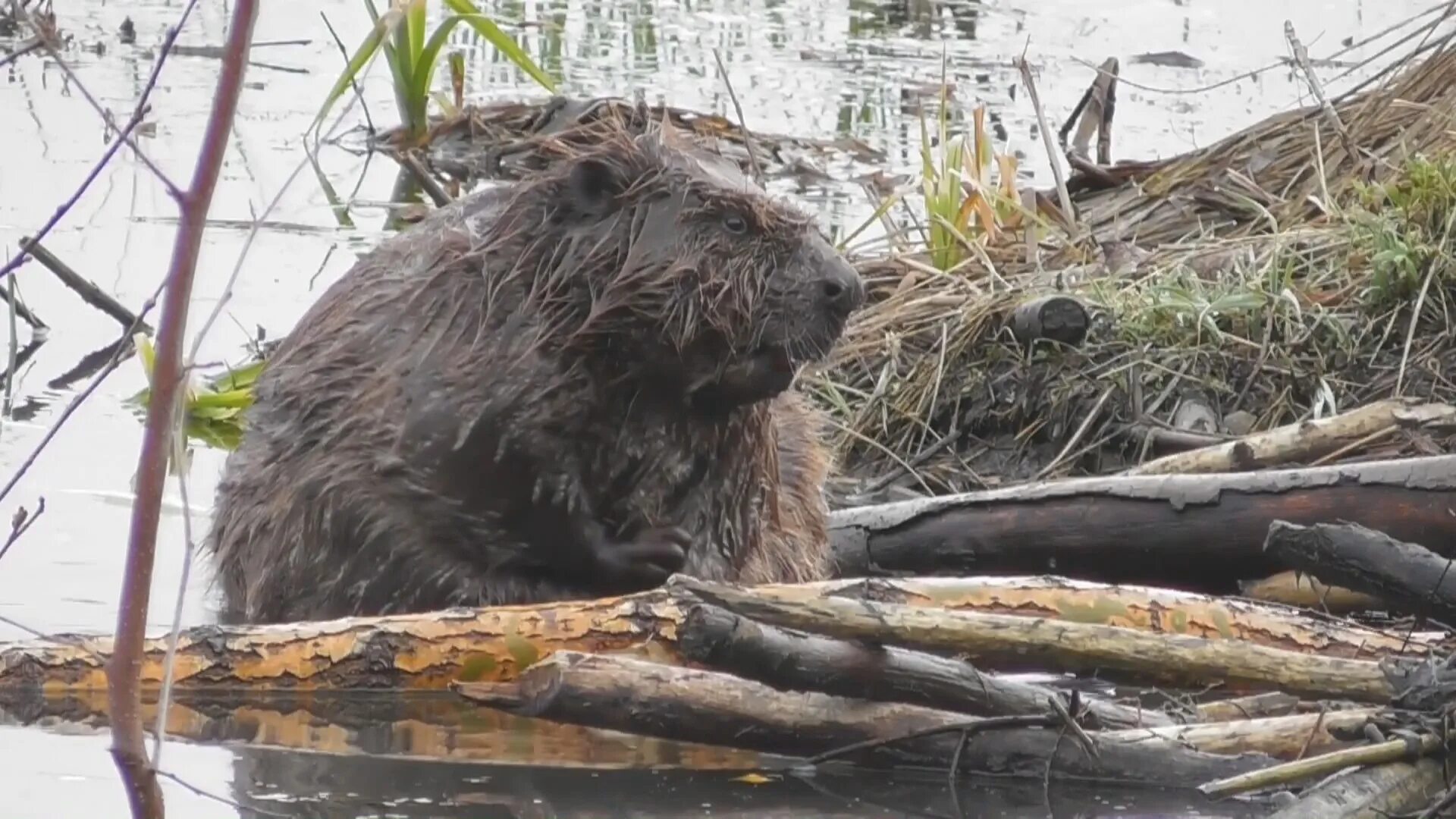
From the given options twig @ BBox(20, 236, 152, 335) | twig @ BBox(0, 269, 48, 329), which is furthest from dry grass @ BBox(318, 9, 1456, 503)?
twig @ BBox(0, 269, 48, 329)

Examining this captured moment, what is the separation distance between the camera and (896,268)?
622cm

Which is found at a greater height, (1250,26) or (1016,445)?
(1250,26)

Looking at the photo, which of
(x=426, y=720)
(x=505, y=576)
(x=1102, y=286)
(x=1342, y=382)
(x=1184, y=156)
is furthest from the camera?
(x=1184, y=156)

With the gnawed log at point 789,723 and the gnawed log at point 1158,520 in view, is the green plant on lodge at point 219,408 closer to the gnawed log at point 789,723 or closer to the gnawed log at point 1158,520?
the gnawed log at point 1158,520

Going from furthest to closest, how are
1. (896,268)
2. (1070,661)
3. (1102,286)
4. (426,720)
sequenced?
(896,268)
(1102,286)
(426,720)
(1070,661)

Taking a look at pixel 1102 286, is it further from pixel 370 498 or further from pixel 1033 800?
pixel 1033 800

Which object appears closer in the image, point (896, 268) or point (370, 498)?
point (370, 498)

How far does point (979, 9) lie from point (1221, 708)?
312 inches

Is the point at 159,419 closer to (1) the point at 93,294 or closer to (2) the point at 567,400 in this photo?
(2) the point at 567,400

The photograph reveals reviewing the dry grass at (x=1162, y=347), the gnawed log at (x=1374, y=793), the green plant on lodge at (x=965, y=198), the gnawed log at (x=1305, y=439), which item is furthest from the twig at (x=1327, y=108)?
the gnawed log at (x=1374, y=793)

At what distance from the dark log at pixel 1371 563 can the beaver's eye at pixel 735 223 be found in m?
0.98

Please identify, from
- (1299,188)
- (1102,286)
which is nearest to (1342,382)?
(1102,286)

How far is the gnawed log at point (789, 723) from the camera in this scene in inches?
116

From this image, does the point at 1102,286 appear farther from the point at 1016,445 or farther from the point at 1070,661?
the point at 1070,661
